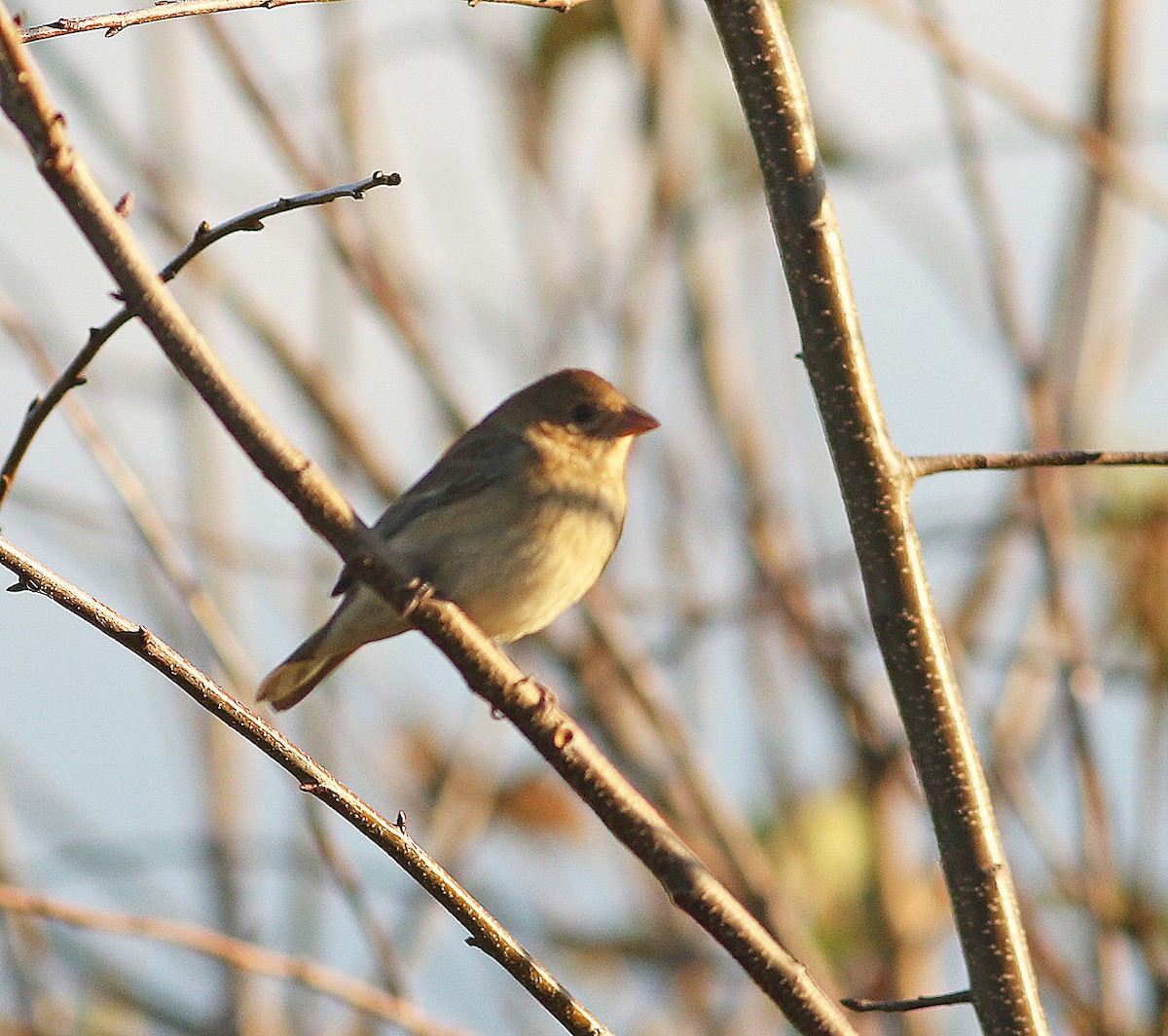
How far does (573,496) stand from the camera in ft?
14.1

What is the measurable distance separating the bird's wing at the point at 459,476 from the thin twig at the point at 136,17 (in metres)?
2.28

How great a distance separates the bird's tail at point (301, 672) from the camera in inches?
173

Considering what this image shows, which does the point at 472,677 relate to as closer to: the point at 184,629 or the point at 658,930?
the point at 184,629

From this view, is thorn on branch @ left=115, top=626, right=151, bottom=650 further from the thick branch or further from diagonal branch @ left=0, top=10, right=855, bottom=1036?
the thick branch

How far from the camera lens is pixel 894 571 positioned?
2266mm

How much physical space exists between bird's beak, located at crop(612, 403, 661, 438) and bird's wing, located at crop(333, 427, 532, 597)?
37cm

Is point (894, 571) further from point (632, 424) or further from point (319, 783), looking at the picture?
point (632, 424)

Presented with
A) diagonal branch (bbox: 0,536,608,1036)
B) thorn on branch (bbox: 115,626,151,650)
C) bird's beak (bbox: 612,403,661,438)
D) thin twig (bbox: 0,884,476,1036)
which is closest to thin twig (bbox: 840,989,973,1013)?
diagonal branch (bbox: 0,536,608,1036)

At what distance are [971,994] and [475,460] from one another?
2.46 meters

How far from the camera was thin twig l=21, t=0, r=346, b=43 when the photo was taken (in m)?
1.94

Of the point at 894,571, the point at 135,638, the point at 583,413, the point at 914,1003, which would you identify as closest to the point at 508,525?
the point at 583,413

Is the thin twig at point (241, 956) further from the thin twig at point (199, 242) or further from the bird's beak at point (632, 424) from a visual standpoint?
the bird's beak at point (632, 424)

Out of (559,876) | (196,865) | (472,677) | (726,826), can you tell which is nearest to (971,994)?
(472,677)

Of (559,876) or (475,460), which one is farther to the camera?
(559,876)
